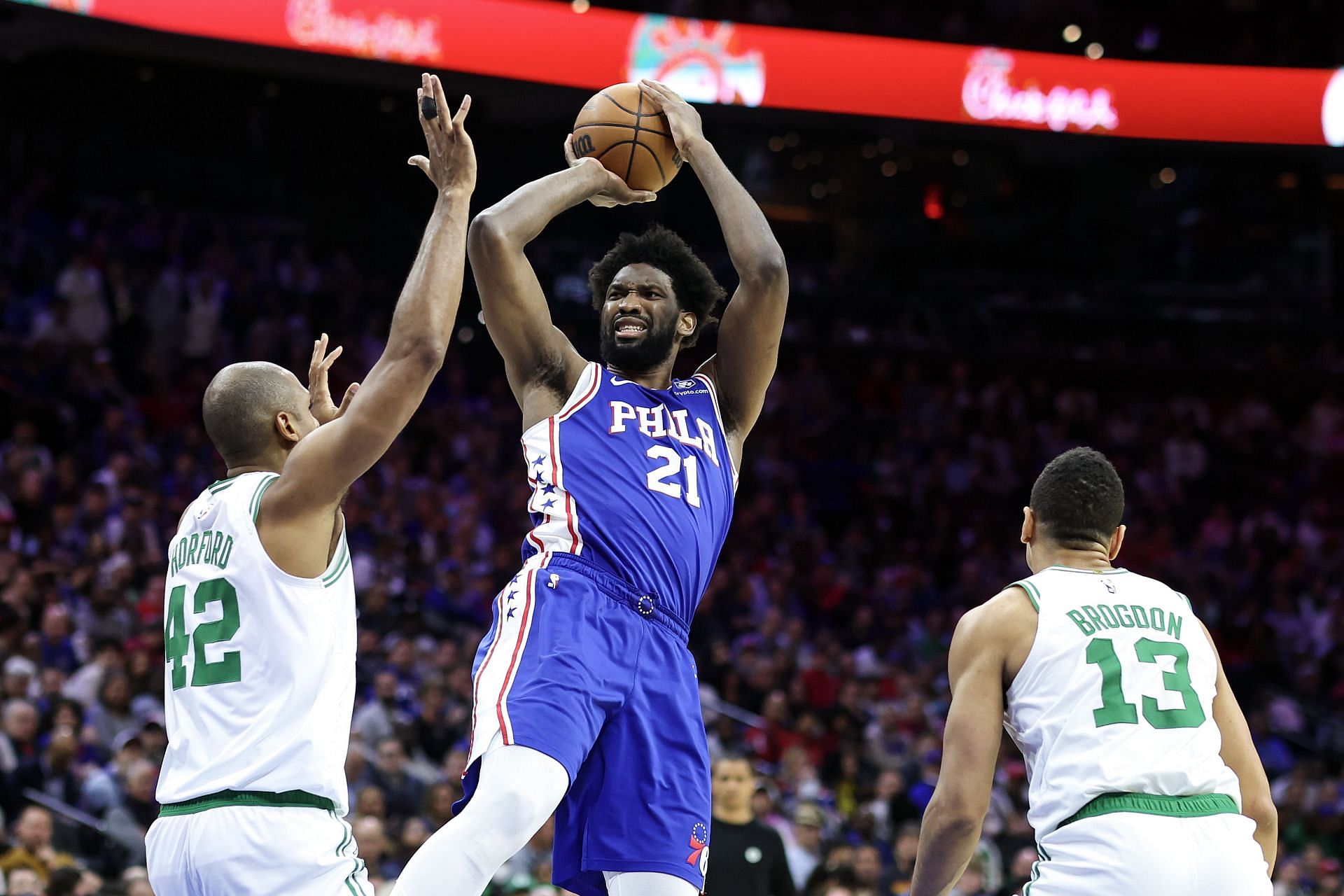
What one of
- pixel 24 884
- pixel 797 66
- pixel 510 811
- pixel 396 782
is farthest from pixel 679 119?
pixel 797 66

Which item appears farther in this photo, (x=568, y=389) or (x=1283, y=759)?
(x=1283, y=759)

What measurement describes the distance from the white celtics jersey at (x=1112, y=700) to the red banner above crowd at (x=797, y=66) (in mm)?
12832

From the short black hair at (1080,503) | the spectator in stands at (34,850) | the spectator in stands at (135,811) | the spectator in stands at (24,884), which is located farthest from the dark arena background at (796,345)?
the short black hair at (1080,503)

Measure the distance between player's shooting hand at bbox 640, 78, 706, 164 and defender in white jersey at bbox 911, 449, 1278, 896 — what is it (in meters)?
1.83

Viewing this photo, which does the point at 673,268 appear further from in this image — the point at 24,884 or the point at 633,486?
the point at 24,884

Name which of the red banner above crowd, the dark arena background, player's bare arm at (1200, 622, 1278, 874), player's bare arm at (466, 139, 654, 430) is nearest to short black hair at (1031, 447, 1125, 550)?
player's bare arm at (1200, 622, 1278, 874)

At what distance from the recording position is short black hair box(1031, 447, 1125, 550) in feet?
13.7

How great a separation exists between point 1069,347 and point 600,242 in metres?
6.54

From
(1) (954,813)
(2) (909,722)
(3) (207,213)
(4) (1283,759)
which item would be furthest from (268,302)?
(1) (954,813)

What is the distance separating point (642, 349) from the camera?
4777 mm

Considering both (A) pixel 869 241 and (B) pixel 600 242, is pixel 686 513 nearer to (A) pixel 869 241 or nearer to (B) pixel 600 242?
(B) pixel 600 242

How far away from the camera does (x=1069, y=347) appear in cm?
2058

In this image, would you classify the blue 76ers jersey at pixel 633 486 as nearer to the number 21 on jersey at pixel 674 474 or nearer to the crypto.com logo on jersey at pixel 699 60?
the number 21 on jersey at pixel 674 474

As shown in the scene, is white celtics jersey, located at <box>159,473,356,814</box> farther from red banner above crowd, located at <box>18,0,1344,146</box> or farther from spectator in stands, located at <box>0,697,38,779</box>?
red banner above crowd, located at <box>18,0,1344,146</box>
